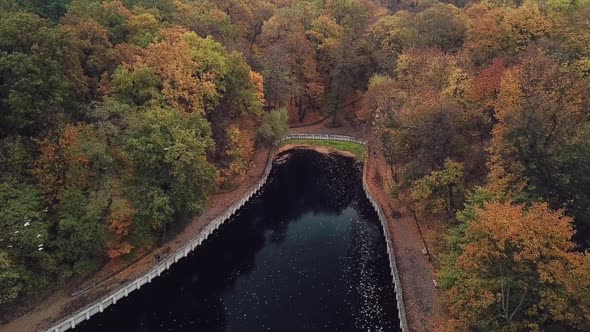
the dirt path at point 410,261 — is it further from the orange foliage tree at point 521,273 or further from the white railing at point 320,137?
the white railing at point 320,137

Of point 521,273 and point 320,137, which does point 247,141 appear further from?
point 521,273

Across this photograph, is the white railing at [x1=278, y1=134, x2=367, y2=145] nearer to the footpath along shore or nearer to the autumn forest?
the autumn forest

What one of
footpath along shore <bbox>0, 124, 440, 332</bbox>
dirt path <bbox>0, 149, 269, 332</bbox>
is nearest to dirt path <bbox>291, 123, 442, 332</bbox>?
footpath along shore <bbox>0, 124, 440, 332</bbox>

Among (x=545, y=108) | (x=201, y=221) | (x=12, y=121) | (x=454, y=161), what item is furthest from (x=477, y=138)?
(x=12, y=121)

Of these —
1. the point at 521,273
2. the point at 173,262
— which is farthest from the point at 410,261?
the point at 173,262

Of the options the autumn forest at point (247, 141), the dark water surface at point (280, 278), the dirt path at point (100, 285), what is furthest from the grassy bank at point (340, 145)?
the dirt path at point (100, 285)
